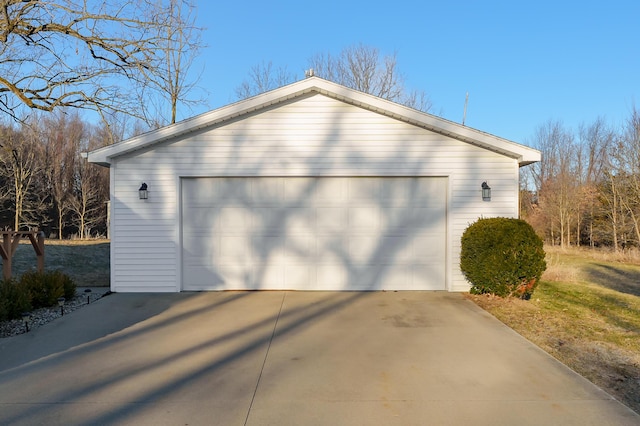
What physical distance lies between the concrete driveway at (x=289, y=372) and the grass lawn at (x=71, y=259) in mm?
8179

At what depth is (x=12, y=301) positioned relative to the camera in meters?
6.01

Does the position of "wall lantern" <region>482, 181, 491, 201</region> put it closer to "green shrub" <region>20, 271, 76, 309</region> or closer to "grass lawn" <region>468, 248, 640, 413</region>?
"grass lawn" <region>468, 248, 640, 413</region>

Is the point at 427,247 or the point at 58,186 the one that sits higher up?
the point at 58,186

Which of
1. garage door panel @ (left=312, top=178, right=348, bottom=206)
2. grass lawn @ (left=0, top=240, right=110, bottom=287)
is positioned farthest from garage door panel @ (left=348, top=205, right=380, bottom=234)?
grass lawn @ (left=0, top=240, right=110, bottom=287)

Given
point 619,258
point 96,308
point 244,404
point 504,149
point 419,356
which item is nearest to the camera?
point 244,404

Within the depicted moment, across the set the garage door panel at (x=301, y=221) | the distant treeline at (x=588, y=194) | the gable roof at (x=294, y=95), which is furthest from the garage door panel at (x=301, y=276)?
the distant treeline at (x=588, y=194)

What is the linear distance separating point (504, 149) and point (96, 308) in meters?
7.89

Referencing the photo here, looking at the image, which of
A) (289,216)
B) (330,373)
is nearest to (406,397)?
(330,373)

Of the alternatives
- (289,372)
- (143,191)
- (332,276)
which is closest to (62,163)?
(143,191)

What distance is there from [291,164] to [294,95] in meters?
1.34

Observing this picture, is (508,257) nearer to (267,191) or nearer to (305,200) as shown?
(305,200)

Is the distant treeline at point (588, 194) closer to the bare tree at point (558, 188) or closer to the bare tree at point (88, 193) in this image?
the bare tree at point (558, 188)

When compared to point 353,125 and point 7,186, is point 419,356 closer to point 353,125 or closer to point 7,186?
A: point 353,125

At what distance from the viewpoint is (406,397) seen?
360 centimetres
